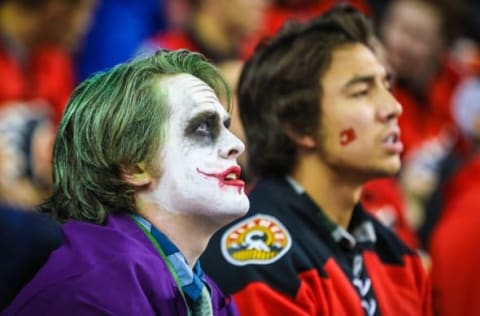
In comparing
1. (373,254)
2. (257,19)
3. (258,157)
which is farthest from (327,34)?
(257,19)

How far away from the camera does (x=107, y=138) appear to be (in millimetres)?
2666

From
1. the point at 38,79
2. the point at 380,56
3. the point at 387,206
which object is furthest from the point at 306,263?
the point at 38,79

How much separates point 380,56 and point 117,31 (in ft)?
8.49

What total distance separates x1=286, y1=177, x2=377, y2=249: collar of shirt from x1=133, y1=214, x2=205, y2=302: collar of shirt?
0.73 meters

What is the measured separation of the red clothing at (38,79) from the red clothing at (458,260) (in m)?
1.78

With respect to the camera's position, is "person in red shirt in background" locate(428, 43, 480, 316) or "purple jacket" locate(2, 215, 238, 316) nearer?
"purple jacket" locate(2, 215, 238, 316)

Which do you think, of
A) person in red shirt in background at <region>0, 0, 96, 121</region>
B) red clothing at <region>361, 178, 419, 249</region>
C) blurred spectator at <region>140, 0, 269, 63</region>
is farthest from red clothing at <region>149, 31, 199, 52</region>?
red clothing at <region>361, 178, 419, 249</region>

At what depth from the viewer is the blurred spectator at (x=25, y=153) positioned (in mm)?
4441

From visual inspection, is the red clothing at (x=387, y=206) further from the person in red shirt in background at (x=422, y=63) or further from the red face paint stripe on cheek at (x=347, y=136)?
the person in red shirt in background at (x=422, y=63)

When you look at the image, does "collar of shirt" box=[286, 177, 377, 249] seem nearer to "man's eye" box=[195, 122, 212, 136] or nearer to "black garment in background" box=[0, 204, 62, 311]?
"man's eye" box=[195, 122, 212, 136]

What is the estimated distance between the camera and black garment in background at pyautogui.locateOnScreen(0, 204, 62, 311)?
279cm

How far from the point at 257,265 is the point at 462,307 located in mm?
1254

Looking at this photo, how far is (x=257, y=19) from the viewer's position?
5.74 m

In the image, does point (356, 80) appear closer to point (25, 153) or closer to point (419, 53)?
point (25, 153)
